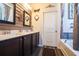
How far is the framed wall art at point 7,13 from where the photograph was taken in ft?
12.0

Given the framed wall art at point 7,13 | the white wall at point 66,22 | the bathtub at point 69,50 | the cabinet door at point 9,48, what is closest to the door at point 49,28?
the white wall at point 66,22

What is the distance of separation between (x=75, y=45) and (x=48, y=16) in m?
4.57

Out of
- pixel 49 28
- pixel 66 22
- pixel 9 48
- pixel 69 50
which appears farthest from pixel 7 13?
pixel 49 28

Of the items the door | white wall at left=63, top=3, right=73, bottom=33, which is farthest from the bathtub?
the door

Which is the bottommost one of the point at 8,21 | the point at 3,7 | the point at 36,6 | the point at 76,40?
the point at 76,40

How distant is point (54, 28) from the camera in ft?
25.8

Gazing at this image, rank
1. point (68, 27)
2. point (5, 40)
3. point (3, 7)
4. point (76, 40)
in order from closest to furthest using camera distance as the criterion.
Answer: point (5, 40) < point (76, 40) < point (3, 7) < point (68, 27)

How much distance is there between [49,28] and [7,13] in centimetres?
413

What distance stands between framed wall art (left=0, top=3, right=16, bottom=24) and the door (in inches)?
139

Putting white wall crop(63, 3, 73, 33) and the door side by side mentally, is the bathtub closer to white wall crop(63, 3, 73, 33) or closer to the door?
white wall crop(63, 3, 73, 33)

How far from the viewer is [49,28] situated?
7.89m

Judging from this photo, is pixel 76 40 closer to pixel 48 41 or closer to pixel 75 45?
pixel 75 45

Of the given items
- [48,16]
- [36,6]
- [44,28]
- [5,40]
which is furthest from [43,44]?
[5,40]

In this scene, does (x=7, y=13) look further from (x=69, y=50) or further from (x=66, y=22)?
(x=66, y=22)
